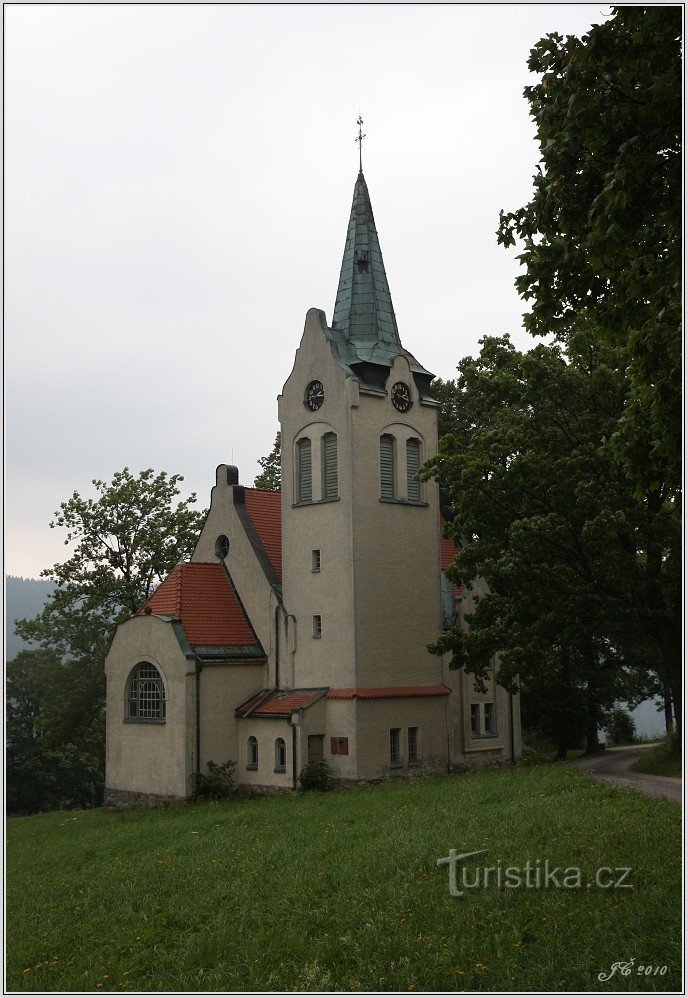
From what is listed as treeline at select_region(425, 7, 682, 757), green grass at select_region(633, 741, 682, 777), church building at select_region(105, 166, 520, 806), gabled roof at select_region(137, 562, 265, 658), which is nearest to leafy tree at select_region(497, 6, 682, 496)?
treeline at select_region(425, 7, 682, 757)

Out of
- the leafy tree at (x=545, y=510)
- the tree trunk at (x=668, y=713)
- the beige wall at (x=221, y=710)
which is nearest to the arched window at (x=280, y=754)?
the beige wall at (x=221, y=710)

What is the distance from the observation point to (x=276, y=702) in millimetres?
30562

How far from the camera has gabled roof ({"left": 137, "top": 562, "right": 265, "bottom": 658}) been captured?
31547 millimetres

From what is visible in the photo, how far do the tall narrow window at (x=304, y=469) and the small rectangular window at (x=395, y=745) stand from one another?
7608mm

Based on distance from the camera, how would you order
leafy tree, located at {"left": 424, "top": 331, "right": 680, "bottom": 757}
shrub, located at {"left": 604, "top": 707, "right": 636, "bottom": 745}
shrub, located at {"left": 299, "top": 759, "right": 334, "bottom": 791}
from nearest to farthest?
leafy tree, located at {"left": 424, "top": 331, "right": 680, "bottom": 757} < shrub, located at {"left": 299, "top": 759, "right": 334, "bottom": 791} < shrub, located at {"left": 604, "top": 707, "right": 636, "bottom": 745}

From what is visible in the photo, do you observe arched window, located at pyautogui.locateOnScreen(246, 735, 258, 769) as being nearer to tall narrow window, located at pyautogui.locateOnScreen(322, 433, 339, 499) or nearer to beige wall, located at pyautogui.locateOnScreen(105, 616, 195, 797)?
beige wall, located at pyautogui.locateOnScreen(105, 616, 195, 797)

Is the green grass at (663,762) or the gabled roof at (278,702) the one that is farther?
the gabled roof at (278,702)

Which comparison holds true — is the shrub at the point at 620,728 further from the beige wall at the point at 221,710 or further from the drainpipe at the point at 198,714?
the drainpipe at the point at 198,714

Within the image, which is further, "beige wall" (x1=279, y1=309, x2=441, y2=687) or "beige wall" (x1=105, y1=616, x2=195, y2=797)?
"beige wall" (x1=105, y1=616, x2=195, y2=797)

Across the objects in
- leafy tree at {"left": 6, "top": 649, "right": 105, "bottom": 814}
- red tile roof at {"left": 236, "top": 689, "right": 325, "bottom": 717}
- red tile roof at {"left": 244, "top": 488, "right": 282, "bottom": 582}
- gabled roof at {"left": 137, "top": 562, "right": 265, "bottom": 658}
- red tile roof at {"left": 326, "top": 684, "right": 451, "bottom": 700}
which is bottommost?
leafy tree at {"left": 6, "top": 649, "right": 105, "bottom": 814}

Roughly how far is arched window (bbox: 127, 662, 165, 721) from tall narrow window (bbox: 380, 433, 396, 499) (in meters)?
9.13

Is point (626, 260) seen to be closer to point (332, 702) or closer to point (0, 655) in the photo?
point (0, 655)

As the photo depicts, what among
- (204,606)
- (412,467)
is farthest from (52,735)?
(412,467)

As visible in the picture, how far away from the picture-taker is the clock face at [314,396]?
104ft
